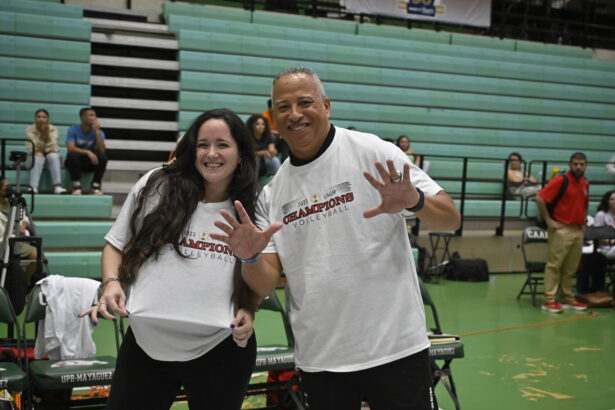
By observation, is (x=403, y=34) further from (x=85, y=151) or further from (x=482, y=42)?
(x=85, y=151)

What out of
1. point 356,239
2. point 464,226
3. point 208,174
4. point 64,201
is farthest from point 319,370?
point 464,226

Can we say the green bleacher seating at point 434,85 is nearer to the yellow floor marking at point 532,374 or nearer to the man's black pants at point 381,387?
the yellow floor marking at point 532,374

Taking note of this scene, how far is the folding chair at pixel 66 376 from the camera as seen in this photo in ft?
10.3

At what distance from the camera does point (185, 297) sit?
1.95 meters

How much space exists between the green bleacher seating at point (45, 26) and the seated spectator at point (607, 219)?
24.3 feet

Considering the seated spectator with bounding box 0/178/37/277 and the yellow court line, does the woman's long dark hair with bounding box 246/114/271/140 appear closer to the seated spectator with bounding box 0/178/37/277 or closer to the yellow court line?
the seated spectator with bounding box 0/178/37/277

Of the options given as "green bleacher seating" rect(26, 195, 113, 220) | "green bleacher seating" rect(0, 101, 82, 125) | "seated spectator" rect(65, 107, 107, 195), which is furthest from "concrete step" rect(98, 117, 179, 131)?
"green bleacher seating" rect(26, 195, 113, 220)

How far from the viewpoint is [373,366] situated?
5.97 feet

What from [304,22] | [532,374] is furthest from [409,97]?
[532,374]

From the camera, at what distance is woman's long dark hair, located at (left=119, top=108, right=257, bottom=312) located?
198 centimetres

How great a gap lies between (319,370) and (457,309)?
517cm

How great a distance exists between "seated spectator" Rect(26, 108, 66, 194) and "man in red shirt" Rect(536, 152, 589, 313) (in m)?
5.40

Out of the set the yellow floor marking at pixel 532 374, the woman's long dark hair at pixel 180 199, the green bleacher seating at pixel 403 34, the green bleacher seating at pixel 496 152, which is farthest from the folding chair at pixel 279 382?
the green bleacher seating at pixel 403 34

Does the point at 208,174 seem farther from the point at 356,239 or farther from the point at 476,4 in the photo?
the point at 476,4
